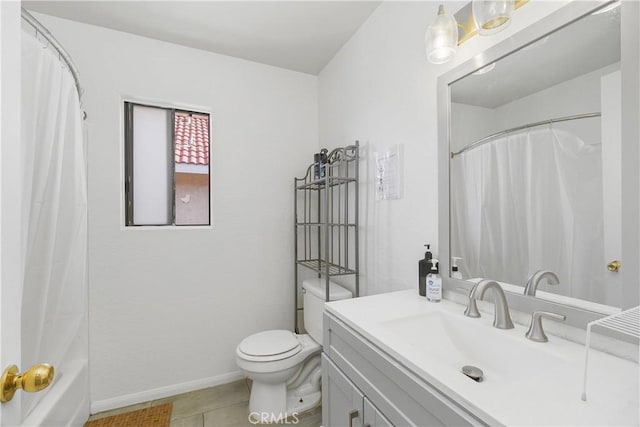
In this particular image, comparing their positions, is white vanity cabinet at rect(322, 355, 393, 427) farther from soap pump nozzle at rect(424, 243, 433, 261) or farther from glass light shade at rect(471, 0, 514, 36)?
glass light shade at rect(471, 0, 514, 36)

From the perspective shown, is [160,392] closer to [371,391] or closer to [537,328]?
[371,391]

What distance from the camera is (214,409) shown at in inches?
72.0

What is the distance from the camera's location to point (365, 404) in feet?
2.96

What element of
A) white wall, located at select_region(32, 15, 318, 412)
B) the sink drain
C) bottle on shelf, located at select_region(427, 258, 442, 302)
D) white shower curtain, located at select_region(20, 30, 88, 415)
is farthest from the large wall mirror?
white shower curtain, located at select_region(20, 30, 88, 415)

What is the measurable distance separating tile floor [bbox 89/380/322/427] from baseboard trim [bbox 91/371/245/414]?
0.03 metres

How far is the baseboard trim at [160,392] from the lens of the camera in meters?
1.81

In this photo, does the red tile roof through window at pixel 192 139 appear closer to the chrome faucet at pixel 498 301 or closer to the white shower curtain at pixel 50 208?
the white shower curtain at pixel 50 208

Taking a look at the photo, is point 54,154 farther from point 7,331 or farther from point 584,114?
point 584,114

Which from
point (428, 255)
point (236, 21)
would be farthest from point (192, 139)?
point (428, 255)

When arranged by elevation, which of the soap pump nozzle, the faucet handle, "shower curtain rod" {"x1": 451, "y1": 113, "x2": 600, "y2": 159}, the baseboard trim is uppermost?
"shower curtain rod" {"x1": 451, "y1": 113, "x2": 600, "y2": 159}

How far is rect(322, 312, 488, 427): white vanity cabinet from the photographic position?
2.14 ft

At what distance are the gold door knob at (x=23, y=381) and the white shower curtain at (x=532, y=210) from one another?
128 centimetres

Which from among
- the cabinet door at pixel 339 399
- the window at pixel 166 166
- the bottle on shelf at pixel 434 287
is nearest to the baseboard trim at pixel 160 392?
the window at pixel 166 166

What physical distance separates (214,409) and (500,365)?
1.76 m
